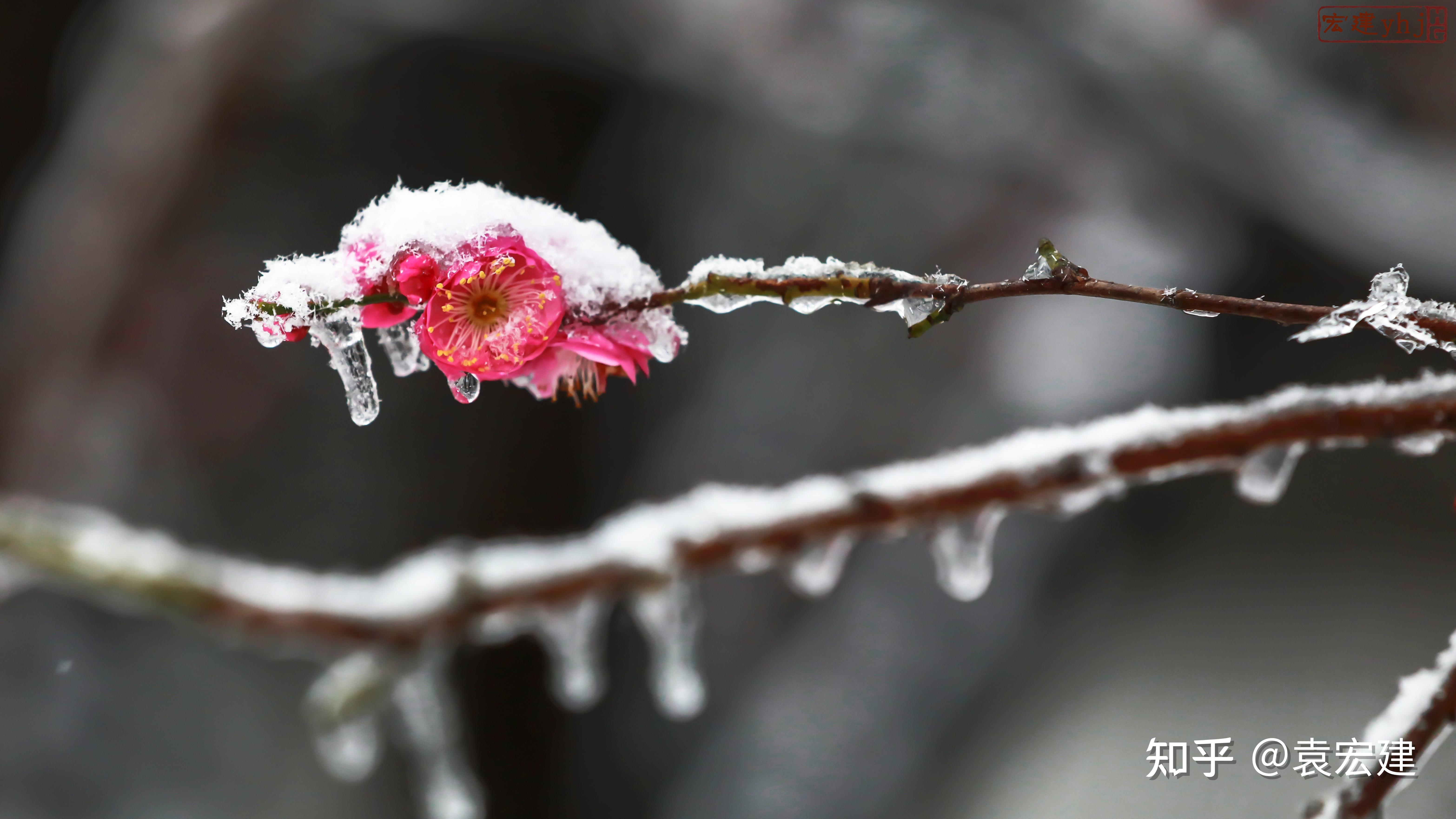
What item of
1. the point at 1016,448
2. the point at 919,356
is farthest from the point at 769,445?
the point at 1016,448

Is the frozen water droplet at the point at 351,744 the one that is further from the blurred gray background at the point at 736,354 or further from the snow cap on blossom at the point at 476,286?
the blurred gray background at the point at 736,354

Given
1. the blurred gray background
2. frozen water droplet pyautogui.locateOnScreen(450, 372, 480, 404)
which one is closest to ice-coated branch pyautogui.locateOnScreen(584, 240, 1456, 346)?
frozen water droplet pyautogui.locateOnScreen(450, 372, 480, 404)

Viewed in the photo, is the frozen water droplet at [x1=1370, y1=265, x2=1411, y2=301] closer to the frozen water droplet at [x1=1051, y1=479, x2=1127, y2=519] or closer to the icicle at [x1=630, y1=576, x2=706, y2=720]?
the frozen water droplet at [x1=1051, y1=479, x2=1127, y2=519]

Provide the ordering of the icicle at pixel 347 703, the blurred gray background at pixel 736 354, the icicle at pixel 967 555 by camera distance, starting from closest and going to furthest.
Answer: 1. the icicle at pixel 347 703
2. the icicle at pixel 967 555
3. the blurred gray background at pixel 736 354

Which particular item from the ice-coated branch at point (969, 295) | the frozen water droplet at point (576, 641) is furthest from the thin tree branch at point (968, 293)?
the frozen water droplet at point (576, 641)

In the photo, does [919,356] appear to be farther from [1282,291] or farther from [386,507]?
[386,507]

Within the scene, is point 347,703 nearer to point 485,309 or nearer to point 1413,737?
point 485,309
